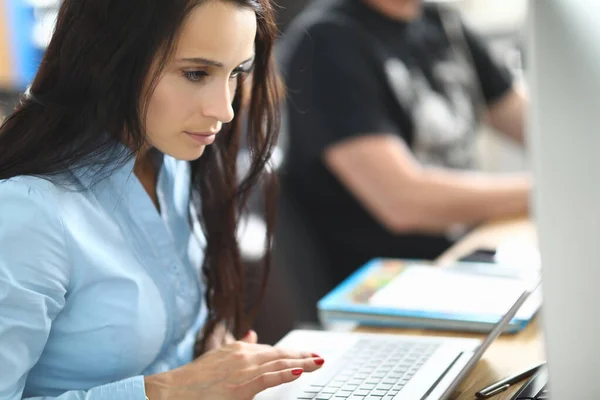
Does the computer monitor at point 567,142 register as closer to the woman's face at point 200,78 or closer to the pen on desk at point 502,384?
the pen on desk at point 502,384

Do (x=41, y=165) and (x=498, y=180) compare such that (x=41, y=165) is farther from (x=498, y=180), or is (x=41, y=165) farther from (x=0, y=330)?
(x=498, y=180)

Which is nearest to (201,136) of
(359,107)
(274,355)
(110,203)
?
(110,203)

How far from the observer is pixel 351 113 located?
199cm

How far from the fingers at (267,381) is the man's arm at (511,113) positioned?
1574mm

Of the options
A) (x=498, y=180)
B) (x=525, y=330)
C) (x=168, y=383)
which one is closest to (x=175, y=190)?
(x=168, y=383)

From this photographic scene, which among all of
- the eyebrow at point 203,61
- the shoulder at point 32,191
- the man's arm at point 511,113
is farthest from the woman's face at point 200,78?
the man's arm at point 511,113

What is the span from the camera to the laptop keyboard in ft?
3.16

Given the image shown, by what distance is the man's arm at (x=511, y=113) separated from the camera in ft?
7.82

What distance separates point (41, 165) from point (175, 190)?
0.26 meters

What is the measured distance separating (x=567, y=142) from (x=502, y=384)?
405 mm

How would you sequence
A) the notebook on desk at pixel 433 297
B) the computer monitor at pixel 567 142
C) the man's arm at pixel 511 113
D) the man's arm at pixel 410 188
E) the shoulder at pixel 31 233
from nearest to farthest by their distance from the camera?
the computer monitor at pixel 567 142 < the shoulder at pixel 31 233 < the notebook on desk at pixel 433 297 < the man's arm at pixel 410 188 < the man's arm at pixel 511 113

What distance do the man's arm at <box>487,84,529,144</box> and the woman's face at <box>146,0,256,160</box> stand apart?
1.47 m

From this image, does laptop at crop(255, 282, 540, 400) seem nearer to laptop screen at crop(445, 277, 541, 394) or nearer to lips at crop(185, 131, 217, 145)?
laptop screen at crop(445, 277, 541, 394)

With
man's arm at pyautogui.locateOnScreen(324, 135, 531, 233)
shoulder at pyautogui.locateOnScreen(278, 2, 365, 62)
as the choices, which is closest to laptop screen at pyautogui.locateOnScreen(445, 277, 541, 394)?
man's arm at pyautogui.locateOnScreen(324, 135, 531, 233)
